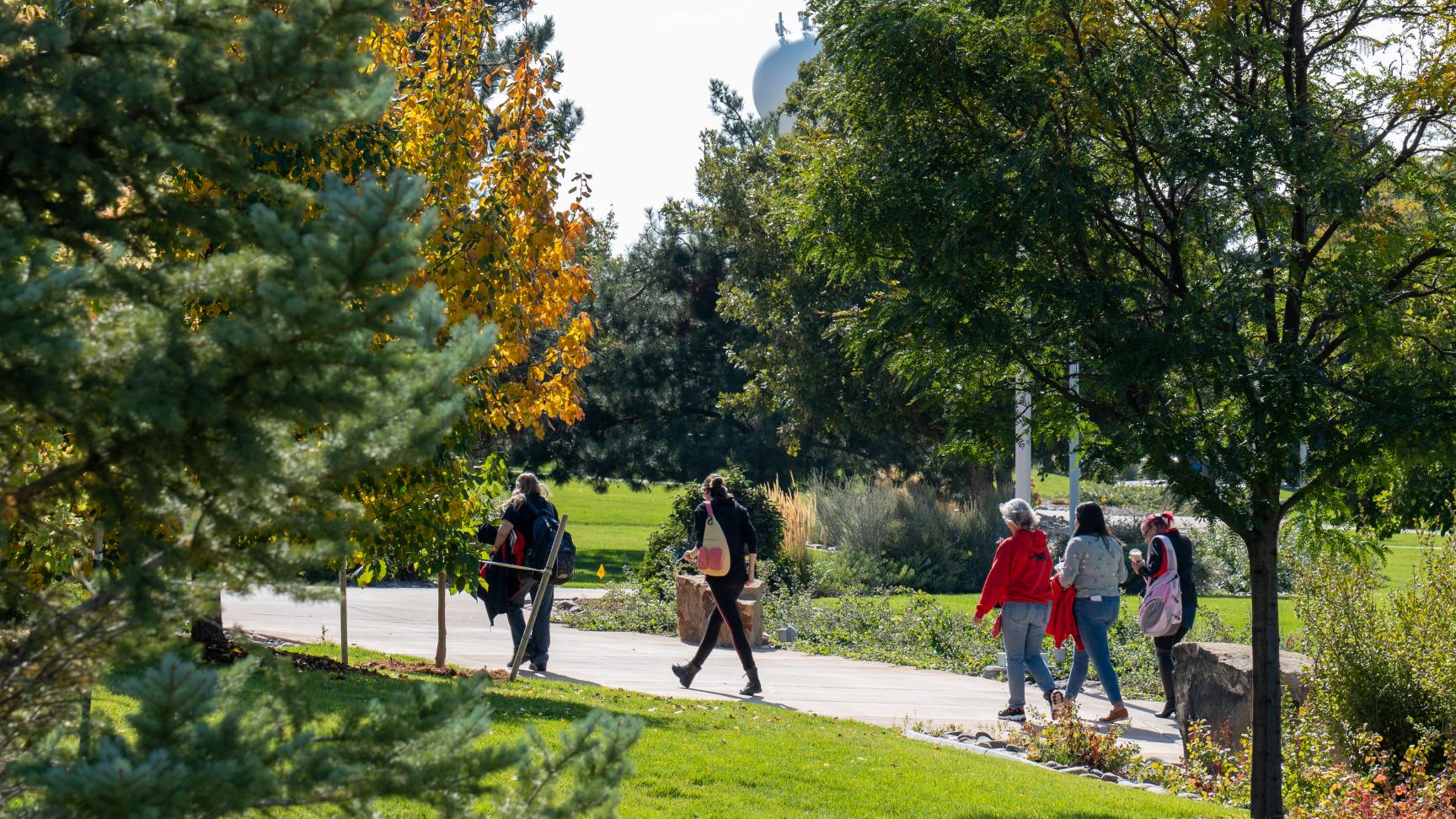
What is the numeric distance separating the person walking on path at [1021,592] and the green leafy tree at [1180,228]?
2974mm

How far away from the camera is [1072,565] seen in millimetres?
9758

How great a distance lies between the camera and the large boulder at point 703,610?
14.1 metres

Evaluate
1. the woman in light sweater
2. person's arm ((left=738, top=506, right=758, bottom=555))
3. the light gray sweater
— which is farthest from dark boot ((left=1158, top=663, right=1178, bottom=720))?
person's arm ((left=738, top=506, right=758, bottom=555))

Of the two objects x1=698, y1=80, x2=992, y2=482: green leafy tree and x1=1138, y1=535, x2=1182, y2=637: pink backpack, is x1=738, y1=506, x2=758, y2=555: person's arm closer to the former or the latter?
x1=1138, y1=535, x2=1182, y2=637: pink backpack

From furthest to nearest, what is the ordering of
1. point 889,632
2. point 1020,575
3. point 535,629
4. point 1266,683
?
point 889,632 → point 535,629 → point 1020,575 → point 1266,683

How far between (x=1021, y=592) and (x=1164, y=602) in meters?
1.22

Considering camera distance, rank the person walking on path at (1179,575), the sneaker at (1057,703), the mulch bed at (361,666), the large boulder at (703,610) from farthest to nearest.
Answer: the large boulder at (703,610)
the person walking on path at (1179,575)
the mulch bed at (361,666)
the sneaker at (1057,703)

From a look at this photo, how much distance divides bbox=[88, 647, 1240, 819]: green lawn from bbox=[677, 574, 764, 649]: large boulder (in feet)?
16.7

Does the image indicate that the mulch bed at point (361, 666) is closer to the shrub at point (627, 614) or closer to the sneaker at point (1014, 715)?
the sneaker at point (1014, 715)

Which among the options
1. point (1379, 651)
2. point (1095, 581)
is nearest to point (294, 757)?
point (1379, 651)

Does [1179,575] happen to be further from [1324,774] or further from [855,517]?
[855,517]

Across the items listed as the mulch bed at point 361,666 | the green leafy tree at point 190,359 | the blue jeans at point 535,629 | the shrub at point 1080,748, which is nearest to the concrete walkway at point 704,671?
the blue jeans at point 535,629

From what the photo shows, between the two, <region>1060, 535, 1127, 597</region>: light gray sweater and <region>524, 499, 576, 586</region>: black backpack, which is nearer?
<region>1060, 535, 1127, 597</region>: light gray sweater

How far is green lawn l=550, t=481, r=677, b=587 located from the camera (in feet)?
89.9
